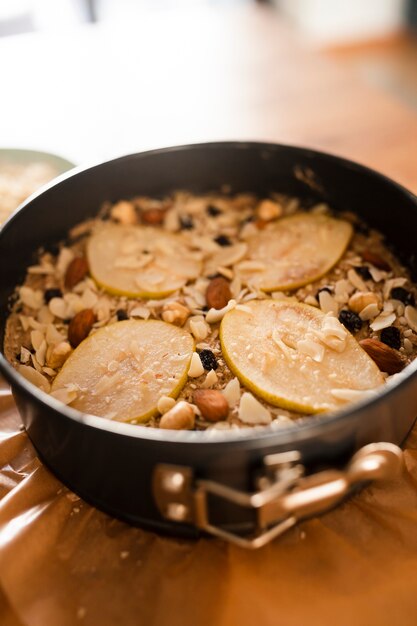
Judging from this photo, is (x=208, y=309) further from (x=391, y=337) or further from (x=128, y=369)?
(x=391, y=337)

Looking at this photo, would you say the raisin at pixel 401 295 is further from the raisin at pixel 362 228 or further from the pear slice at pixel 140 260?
the pear slice at pixel 140 260

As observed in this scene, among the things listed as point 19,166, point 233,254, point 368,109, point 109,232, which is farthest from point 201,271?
point 368,109

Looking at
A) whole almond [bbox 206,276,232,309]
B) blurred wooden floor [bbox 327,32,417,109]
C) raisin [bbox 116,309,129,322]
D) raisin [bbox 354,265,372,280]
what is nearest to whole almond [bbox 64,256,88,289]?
raisin [bbox 116,309,129,322]

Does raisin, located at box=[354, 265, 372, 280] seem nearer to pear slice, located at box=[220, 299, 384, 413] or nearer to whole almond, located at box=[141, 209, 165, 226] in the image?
pear slice, located at box=[220, 299, 384, 413]

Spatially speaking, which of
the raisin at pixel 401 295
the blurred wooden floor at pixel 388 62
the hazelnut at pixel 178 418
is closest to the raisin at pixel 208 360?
the hazelnut at pixel 178 418

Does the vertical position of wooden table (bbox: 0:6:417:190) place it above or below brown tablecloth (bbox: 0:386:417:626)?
above

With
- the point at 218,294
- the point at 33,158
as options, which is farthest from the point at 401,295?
the point at 33,158

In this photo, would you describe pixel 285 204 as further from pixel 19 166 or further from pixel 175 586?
pixel 175 586
